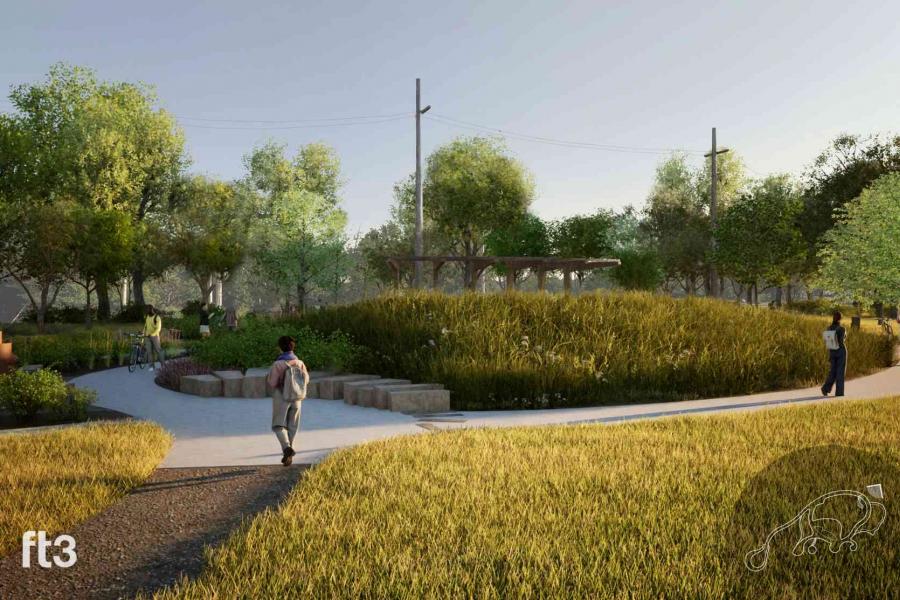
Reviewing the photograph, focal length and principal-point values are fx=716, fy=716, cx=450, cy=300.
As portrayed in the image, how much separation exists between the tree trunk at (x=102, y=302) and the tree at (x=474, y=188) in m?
24.2

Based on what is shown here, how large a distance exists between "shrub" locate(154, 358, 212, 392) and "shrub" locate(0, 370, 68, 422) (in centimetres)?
368

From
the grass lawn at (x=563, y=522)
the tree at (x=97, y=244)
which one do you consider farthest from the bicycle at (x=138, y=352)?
the tree at (x=97, y=244)

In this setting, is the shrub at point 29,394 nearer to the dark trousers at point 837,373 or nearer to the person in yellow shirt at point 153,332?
the person in yellow shirt at point 153,332

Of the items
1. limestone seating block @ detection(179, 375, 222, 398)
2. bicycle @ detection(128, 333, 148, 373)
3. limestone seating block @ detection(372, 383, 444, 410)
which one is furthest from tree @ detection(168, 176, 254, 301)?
limestone seating block @ detection(372, 383, 444, 410)

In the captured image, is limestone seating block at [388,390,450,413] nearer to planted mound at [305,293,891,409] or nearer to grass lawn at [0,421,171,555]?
planted mound at [305,293,891,409]

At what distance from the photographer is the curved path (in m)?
8.63

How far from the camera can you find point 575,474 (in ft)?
22.7

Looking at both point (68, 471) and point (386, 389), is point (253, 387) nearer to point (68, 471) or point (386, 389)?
point (386, 389)

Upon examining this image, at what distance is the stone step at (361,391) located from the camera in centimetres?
1231

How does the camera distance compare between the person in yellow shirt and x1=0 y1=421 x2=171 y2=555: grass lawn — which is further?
the person in yellow shirt

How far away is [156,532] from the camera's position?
219 inches

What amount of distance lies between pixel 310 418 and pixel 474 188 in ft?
145

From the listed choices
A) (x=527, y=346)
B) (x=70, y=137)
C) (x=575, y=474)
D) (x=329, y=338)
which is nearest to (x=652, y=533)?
(x=575, y=474)

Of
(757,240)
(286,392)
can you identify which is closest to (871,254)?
(757,240)
